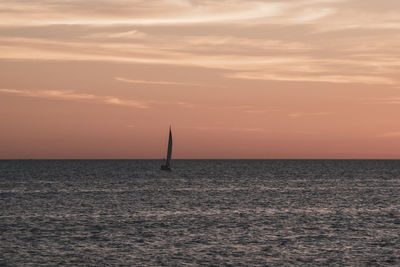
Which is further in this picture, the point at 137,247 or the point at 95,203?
the point at 95,203

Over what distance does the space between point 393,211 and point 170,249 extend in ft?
143

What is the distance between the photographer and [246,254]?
162ft

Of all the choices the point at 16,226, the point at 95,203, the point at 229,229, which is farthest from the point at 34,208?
the point at 229,229

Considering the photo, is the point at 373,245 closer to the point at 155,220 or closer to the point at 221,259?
the point at 221,259

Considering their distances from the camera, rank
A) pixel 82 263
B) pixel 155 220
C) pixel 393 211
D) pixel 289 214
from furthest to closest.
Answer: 1. pixel 393 211
2. pixel 289 214
3. pixel 155 220
4. pixel 82 263

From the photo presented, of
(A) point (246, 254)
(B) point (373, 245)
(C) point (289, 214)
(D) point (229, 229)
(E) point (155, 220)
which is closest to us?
(A) point (246, 254)

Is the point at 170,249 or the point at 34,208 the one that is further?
the point at 34,208

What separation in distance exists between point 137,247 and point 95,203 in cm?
4474

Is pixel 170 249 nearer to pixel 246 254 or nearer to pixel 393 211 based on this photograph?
pixel 246 254

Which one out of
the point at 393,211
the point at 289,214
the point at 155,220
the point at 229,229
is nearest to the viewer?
the point at 229,229

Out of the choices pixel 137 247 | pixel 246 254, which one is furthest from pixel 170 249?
pixel 246 254

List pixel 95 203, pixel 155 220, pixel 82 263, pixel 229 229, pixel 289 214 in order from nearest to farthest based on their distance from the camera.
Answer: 1. pixel 82 263
2. pixel 229 229
3. pixel 155 220
4. pixel 289 214
5. pixel 95 203

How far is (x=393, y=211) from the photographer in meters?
83.9

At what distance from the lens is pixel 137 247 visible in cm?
5228
